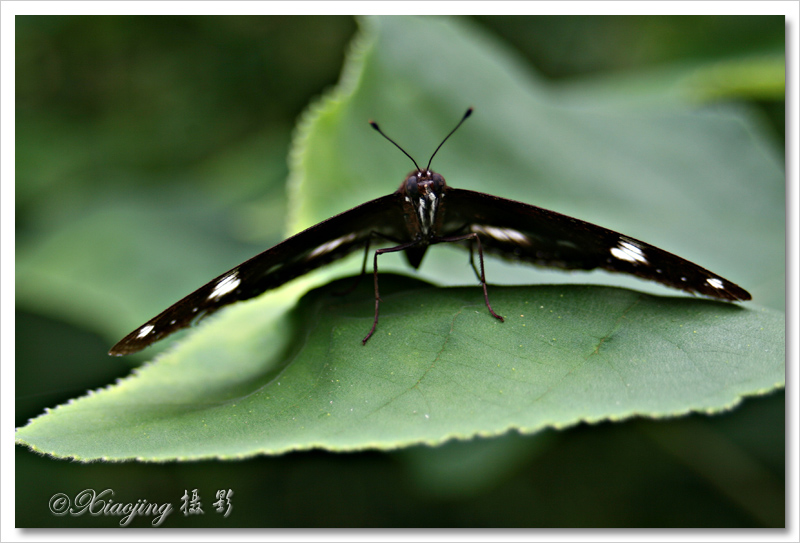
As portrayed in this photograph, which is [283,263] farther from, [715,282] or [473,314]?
[715,282]

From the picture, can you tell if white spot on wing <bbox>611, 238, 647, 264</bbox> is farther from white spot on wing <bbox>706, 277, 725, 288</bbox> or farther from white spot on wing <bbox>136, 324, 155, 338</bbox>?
white spot on wing <bbox>136, 324, 155, 338</bbox>

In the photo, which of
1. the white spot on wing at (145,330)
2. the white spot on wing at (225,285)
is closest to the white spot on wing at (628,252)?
the white spot on wing at (225,285)

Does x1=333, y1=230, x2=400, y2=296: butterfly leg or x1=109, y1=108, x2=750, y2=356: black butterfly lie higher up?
x1=109, y1=108, x2=750, y2=356: black butterfly

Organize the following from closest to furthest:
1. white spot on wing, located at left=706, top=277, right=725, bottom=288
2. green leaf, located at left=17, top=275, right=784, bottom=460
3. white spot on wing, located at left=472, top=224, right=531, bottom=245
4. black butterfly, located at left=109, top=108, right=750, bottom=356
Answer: green leaf, located at left=17, top=275, right=784, bottom=460 < white spot on wing, located at left=706, top=277, right=725, bottom=288 < black butterfly, located at left=109, top=108, right=750, bottom=356 < white spot on wing, located at left=472, top=224, right=531, bottom=245

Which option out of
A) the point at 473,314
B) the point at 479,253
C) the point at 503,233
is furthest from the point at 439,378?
the point at 503,233

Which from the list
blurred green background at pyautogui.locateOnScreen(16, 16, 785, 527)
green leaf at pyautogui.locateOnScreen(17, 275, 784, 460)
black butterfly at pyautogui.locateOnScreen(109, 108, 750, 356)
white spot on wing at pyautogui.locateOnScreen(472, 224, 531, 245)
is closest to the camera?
green leaf at pyautogui.locateOnScreen(17, 275, 784, 460)

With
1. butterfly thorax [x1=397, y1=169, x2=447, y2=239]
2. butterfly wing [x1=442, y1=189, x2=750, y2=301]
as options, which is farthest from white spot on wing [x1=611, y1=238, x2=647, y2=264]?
butterfly thorax [x1=397, y1=169, x2=447, y2=239]

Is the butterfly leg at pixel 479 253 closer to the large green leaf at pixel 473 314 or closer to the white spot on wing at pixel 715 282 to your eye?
the large green leaf at pixel 473 314
